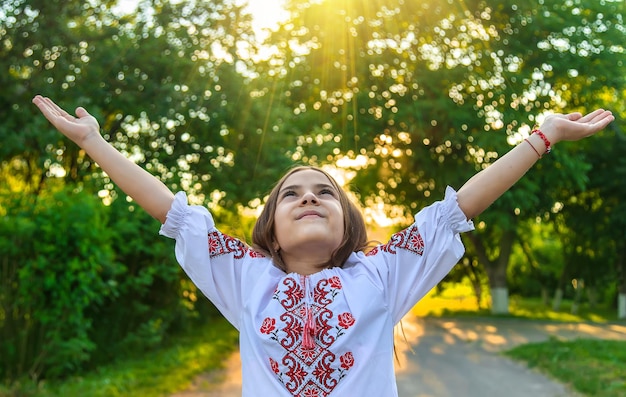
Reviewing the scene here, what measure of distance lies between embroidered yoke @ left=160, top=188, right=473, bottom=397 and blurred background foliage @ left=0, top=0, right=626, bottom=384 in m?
1.05

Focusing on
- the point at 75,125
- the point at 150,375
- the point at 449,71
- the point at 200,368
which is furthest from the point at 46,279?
the point at 449,71

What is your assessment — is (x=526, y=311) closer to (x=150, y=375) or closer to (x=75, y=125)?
(x=150, y=375)

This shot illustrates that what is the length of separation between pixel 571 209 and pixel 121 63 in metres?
13.9

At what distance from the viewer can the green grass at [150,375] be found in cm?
626

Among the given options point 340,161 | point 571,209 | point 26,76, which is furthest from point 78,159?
point 571,209

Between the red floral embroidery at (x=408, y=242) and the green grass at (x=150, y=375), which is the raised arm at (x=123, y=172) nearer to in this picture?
the red floral embroidery at (x=408, y=242)

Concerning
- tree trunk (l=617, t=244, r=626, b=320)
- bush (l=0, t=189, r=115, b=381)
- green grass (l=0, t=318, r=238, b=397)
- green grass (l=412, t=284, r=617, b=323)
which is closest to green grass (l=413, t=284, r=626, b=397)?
green grass (l=0, t=318, r=238, b=397)

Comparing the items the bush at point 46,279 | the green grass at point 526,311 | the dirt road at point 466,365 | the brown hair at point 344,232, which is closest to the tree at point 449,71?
the dirt road at point 466,365

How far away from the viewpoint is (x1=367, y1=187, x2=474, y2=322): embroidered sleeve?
7.24 feet

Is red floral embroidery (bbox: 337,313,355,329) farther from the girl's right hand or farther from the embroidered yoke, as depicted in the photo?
the girl's right hand

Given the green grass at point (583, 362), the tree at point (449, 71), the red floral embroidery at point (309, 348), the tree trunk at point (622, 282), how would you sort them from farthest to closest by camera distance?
the tree trunk at point (622, 282)
the tree at point (449, 71)
the green grass at point (583, 362)
the red floral embroidery at point (309, 348)

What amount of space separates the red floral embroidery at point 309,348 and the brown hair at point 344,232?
0.73ft

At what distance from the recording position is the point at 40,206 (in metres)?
6.38

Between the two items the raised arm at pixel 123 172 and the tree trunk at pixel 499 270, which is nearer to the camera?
the raised arm at pixel 123 172
